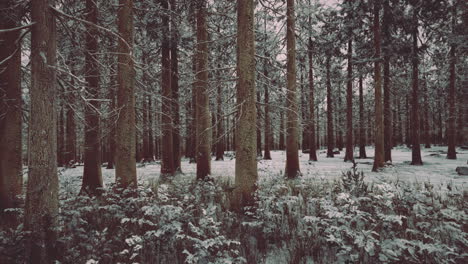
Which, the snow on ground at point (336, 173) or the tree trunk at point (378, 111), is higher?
the tree trunk at point (378, 111)

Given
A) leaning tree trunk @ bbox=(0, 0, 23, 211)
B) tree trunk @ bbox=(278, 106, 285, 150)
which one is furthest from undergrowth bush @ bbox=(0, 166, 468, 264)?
tree trunk @ bbox=(278, 106, 285, 150)

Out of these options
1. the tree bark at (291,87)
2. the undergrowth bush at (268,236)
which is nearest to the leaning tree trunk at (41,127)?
the undergrowth bush at (268,236)

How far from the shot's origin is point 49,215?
3.67 metres

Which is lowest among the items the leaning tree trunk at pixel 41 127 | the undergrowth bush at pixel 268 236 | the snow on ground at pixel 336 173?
the snow on ground at pixel 336 173

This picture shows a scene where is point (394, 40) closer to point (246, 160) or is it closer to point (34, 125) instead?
point (246, 160)

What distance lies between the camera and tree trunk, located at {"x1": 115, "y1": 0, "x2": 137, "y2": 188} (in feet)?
20.6

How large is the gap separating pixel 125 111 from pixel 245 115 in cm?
322

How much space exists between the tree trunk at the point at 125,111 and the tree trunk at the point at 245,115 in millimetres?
2953

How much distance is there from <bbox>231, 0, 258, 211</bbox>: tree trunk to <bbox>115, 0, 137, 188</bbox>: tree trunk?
2953 mm

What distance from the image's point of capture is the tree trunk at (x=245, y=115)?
539 centimetres

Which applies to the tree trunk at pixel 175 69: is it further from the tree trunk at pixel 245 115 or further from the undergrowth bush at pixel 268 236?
the undergrowth bush at pixel 268 236

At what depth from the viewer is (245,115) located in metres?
5.40

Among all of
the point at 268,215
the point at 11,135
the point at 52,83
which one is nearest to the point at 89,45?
the point at 11,135

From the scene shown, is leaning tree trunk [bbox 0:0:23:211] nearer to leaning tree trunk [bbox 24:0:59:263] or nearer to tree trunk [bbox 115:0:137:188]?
tree trunk [bbox 115:0:137:188]
